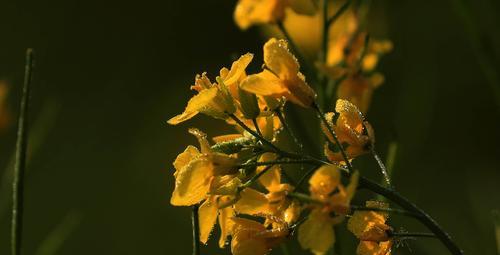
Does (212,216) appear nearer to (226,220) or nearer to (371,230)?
(226,220)

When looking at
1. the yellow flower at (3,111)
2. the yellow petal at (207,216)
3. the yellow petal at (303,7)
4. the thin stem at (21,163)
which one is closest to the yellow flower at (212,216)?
the yellow petal at (207,216)

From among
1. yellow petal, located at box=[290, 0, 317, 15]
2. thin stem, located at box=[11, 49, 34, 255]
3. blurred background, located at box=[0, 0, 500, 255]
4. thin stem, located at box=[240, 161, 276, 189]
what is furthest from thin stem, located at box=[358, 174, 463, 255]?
blurred background, located at box=[0, 0, 500, 255]

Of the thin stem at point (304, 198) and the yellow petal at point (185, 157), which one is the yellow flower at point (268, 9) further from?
the thin stem at point (304, 198)

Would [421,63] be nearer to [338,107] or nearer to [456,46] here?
[338,107]

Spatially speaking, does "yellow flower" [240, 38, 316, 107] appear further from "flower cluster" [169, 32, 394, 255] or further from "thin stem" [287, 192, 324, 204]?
"thin stem" [287, 192, 324, 204]

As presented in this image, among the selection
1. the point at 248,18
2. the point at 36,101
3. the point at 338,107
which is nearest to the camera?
the point at 338,107

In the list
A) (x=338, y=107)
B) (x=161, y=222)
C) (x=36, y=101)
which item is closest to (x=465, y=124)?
(x=161, y=222)
